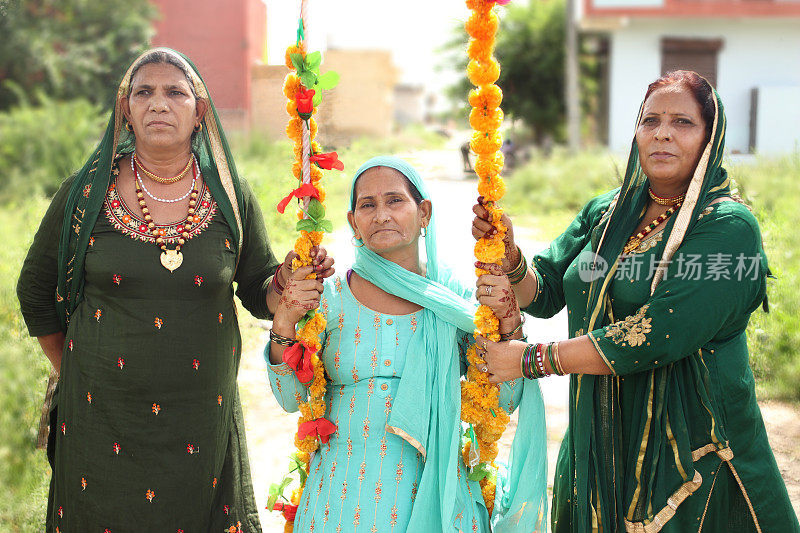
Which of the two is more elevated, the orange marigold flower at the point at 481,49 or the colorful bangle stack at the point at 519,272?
the orange marigold flower at the point at 481,49

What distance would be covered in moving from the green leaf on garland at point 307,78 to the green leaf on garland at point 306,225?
43cm

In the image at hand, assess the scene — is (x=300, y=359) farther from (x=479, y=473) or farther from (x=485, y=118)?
(x=485, y=118)

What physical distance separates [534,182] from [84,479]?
10846mm

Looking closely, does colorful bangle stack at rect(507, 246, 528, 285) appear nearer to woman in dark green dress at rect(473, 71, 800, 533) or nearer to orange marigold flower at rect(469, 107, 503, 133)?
woman in dark green dress at rect(473, 71, 800, 533)

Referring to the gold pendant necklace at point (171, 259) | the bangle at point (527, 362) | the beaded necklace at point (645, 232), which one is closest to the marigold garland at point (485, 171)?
the bangle at point (527, 362)

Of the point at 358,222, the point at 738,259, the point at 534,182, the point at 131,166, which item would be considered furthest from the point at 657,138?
the point at 534,182

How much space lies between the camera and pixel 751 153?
6.81 metres

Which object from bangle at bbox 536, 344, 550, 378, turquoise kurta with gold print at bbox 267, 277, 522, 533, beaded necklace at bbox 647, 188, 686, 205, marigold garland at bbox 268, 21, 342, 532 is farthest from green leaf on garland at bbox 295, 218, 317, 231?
beaded necklace at bbox 647, 188, 686, 205

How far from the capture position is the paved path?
3508mm

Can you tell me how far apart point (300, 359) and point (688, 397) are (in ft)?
3.97

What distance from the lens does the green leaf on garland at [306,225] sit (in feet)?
7.69

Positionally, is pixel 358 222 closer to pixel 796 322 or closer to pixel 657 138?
pixel 657 138

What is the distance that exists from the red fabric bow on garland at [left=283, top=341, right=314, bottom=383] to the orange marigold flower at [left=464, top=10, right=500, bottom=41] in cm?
112

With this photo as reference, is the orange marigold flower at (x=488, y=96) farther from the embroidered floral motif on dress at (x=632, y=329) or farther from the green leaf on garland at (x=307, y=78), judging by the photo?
the embroidered floral motif on dress at (x=632, y=329)
